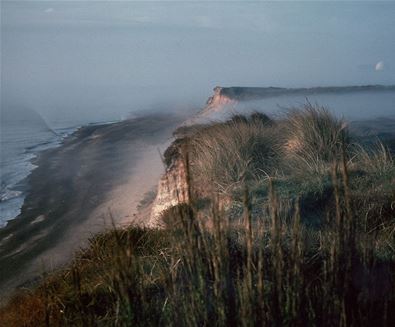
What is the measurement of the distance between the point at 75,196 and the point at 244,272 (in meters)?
16.2

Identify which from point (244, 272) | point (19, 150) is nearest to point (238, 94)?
point (19, 150)

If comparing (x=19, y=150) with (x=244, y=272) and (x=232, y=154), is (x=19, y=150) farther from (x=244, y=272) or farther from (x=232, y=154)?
(x=244, y=272)

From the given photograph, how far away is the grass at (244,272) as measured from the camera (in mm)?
4402

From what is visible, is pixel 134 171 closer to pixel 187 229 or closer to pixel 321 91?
pixel 187 229

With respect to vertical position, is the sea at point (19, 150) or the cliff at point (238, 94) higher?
the cliff at point (238, 94)

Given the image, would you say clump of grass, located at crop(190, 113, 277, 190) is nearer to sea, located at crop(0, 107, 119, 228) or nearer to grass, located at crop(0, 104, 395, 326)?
grass, located at crop(0, 104, 395, 326)

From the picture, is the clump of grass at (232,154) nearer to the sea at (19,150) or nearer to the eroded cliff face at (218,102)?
the sea at (19,150)

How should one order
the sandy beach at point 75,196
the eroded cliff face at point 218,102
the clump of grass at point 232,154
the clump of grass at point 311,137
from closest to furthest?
the clump of grass at point 232,154
the clump of grass at point 311,137
the sandy beach at point 75,196
the eroded cliff face at point 218,102

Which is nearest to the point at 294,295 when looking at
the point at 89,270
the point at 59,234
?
the point at 89,270

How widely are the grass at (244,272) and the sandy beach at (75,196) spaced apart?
2.67 ft

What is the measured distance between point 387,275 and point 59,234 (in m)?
11.0

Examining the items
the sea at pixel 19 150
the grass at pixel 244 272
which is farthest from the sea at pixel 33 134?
the grass at pixel 244 272

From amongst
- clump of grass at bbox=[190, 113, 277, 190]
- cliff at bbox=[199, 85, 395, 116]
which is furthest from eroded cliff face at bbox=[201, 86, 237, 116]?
clump of grass at bbox=[190, 113, 277, 190]

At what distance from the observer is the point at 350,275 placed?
4.72 m
